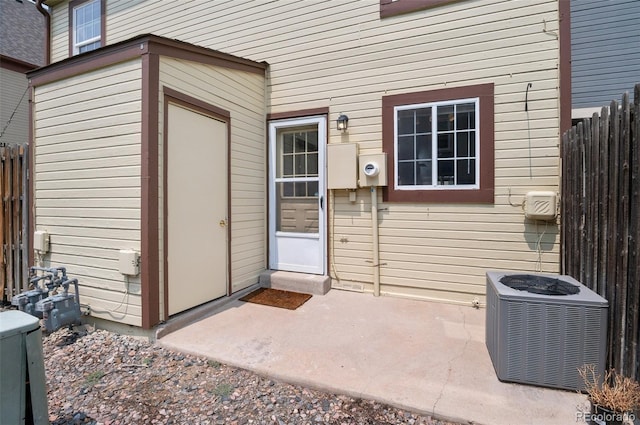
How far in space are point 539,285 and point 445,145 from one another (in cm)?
212

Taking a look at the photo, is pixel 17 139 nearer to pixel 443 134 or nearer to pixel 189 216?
pixel 189 216

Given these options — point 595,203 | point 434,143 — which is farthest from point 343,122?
point 595,203

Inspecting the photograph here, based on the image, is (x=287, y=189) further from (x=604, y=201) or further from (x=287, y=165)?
(x=604, y=201)

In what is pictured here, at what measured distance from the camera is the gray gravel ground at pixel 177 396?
204 centimetres

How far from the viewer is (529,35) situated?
3668 mm

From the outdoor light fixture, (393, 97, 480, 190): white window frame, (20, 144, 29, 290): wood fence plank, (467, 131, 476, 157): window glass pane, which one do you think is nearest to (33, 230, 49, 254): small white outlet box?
(20, 144, 29, 290): wood fence plank

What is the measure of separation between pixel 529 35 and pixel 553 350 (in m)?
3.49

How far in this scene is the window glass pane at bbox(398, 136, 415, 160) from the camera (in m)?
4.20

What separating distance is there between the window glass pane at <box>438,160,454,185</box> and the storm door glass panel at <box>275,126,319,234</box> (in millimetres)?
1712

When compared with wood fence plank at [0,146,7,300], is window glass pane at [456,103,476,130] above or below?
above

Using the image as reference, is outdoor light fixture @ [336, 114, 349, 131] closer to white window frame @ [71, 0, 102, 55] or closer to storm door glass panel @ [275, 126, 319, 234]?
storm door glass panel @ [275, 126, 319, 234]

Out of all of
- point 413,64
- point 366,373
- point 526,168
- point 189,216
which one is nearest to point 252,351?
point 366,373

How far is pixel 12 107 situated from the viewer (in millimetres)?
9781

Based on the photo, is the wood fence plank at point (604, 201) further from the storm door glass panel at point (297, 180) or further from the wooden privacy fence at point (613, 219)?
the storm door glass panel at point (297, 180)
